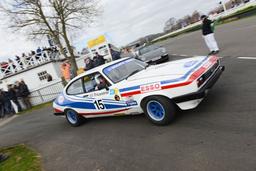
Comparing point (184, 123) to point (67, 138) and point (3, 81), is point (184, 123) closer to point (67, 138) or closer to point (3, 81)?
point (67, 138)

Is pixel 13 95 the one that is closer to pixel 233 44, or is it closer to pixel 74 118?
pixel 74 118

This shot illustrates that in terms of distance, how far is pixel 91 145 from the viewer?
20.3 feet

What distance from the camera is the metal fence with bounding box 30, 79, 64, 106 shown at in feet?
61.7

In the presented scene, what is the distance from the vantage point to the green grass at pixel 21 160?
5.96 meters

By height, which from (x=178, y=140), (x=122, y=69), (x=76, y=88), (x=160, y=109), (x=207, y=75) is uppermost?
(x=122, y=69)

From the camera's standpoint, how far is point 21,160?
6648 millimetres

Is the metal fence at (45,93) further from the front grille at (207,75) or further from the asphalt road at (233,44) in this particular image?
the front grille at (207,75)

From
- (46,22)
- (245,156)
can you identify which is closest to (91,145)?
(245,156)

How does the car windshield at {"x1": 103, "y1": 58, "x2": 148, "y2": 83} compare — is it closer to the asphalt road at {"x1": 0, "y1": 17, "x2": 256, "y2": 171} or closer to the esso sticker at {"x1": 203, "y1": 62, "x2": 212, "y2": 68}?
the asphalt road at {"x1": 0, "y1": 17, "x2": 256, "y2": 171}

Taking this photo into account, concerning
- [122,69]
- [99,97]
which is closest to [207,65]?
[122,69]

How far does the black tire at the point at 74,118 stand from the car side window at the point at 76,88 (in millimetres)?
615

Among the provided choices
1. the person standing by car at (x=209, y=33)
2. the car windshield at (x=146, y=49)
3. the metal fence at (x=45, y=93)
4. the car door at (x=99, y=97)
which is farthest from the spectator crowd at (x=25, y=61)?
the car door at (x=99, y=97)

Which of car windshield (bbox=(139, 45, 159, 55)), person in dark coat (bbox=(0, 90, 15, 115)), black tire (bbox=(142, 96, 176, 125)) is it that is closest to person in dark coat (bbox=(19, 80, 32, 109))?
person in dark coat (bbox=(0, 90, 15, 115))

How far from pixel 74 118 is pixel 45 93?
452 inches
